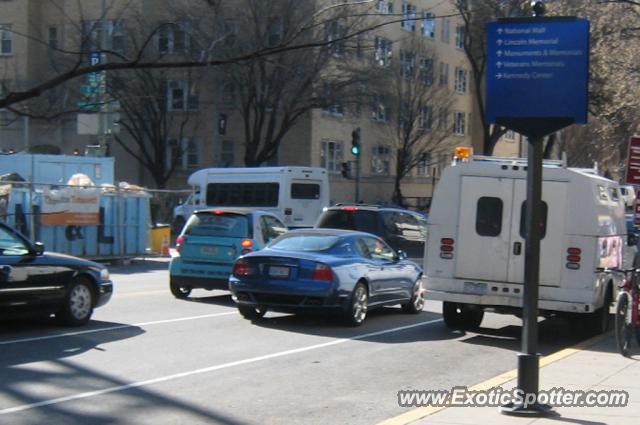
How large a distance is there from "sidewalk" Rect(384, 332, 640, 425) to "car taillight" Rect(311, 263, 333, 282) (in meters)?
3.62

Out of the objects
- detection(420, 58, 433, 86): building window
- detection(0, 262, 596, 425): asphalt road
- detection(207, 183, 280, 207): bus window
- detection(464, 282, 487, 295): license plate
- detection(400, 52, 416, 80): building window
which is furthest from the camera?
detection(420, 58, 433, 86): building window

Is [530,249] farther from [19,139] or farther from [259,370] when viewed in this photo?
[19,139]

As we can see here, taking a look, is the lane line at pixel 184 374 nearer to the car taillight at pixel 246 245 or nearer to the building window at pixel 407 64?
Result: the car taillight at pixel 246 245

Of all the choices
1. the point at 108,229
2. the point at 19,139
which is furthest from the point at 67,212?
the point at 19,139

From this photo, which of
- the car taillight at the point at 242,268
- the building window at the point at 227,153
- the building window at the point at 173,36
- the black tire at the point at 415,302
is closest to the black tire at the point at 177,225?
the building window at the point at 227,153

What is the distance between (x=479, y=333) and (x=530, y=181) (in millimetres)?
6653

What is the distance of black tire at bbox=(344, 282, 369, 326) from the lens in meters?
13.6

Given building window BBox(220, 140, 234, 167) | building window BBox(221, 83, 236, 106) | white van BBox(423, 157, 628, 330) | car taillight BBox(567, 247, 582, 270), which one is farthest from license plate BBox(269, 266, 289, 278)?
building window BBox(220, 140, 234, 167)

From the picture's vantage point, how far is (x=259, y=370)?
33.2 feet

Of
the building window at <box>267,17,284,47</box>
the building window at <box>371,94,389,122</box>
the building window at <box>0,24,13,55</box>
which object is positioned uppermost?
the building window at <box>0,24,13,55</box>

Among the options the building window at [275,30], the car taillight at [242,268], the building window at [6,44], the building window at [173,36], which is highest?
the building window at [6,44]

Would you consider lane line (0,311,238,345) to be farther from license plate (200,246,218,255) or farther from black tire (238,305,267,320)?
license plate (200,246,218,255)

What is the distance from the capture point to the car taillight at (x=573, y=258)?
12539mm

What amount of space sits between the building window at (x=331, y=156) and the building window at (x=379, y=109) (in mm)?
2698
